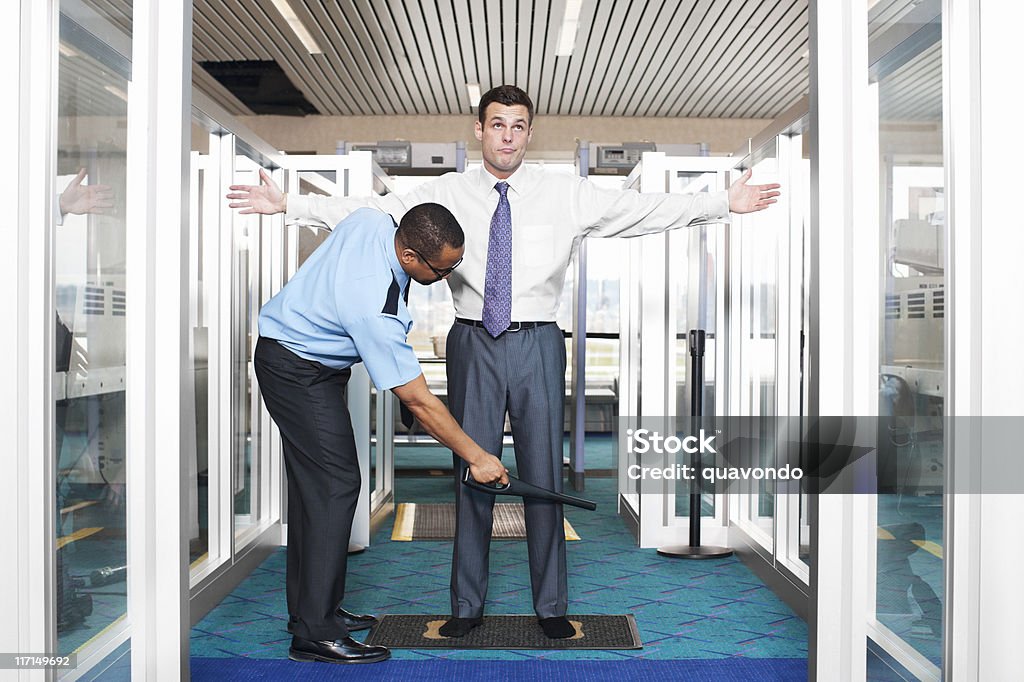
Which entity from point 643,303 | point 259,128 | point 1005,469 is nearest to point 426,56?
point 259,128

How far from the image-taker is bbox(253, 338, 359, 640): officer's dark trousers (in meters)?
2.57

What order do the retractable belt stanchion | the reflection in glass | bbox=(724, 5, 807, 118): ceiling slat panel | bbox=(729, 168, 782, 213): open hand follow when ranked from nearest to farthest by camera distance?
bbox=(729, 168, 782, 213): open hand → the reflection in glass → the retractable belt stanchion → bbox=(724, 5, 807, 118): ceiling slat panel

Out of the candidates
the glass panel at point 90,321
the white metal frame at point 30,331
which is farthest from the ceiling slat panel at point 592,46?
the white metal frame at point 30,331

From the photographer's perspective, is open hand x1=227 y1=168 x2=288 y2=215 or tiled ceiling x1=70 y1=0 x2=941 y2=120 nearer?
open hand x1=227 y1=168 x2=288 y2=215

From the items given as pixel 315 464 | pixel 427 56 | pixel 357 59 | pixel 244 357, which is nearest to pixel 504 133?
pixel 315 464

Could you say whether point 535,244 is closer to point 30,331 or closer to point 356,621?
point 356,621

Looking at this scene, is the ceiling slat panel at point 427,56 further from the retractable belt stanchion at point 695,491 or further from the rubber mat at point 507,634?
the rubber mat at point 507,634

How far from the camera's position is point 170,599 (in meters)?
2.03

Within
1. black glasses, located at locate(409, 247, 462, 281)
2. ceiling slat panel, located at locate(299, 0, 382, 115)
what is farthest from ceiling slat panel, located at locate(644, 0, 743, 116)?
black glasses, located at locate(409, 247, 462, 281)

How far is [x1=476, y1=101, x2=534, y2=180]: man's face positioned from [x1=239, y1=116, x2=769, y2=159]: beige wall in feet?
25.7

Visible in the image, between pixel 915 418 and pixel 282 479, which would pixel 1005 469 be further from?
pixel 282 479

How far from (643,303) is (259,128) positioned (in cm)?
755

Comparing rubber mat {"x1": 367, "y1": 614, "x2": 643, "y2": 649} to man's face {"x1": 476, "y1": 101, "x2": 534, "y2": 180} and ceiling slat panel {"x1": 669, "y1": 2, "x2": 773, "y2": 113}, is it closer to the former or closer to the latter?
man's face {"x1": 476, "y1": 101, "x2": 534, "y2": 180}

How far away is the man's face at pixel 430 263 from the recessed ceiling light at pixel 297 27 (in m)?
5.31
